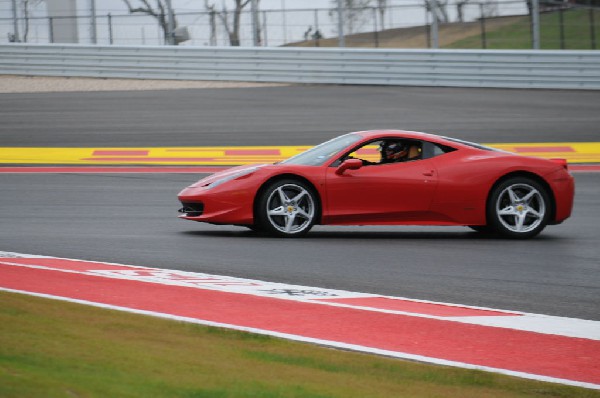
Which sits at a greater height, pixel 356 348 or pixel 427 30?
pixel 427 30

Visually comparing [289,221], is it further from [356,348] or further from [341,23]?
[341,23]

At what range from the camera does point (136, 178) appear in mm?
17016

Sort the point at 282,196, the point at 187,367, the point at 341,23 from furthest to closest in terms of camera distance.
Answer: the point at 341,23 < the point at 282,196 < the point at 187,367

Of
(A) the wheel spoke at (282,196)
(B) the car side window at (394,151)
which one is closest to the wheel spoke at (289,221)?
(A) the wheel spoke at (282,196)

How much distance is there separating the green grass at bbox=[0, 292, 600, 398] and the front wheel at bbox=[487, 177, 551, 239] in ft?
18.1

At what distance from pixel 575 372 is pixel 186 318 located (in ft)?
8.08

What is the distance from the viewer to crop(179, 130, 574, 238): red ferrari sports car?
11.3 meters

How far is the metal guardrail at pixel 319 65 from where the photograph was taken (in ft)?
88.6

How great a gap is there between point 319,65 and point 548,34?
5.80 metres

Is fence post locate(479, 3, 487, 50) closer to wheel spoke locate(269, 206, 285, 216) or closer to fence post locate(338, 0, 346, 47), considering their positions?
fence post locate(338, 0, 346, 47)

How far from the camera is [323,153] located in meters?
11.7

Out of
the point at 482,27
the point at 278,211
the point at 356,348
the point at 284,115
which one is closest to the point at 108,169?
the point at 284,115

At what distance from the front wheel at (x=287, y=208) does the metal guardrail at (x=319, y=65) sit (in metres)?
16.2

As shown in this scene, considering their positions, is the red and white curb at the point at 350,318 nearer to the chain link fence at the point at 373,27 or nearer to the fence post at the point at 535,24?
the chain link fence at the point at 373,27
